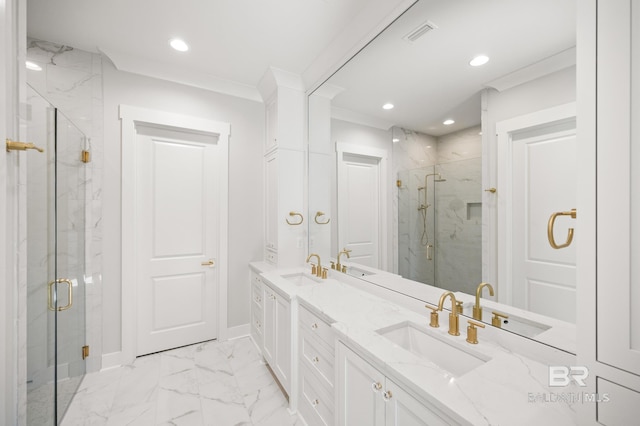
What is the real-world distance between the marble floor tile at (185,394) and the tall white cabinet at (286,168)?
3.28ft

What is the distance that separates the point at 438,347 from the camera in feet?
3.99

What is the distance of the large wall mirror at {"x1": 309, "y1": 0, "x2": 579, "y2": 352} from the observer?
1006 mm

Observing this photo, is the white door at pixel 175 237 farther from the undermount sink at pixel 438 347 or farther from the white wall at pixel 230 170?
the undermount sink at pixel 438 347

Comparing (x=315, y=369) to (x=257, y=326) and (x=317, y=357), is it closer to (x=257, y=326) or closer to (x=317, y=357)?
(x=317, y=357)

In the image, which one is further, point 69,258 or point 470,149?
point 69,258

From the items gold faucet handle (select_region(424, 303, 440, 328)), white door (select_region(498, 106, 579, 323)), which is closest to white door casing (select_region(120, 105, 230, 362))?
gold faucet handle (select_region(424, 303, 440, 328))

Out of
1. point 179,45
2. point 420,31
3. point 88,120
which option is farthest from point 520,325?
point 88,120

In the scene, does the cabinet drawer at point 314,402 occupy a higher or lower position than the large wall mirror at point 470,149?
lower

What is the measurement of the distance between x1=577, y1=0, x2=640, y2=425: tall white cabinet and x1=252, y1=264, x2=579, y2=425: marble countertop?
143mm

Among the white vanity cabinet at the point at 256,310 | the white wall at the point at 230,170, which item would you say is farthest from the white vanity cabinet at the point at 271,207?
the white vanity cabinet at the point at 256,310

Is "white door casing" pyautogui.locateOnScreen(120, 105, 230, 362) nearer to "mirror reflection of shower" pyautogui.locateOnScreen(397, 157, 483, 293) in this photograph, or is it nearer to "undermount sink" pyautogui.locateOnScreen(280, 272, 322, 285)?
"undermount sink" pyautogui.locateOnScreen(280, 272, 322, 285)

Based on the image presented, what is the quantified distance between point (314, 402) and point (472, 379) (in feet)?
3.31

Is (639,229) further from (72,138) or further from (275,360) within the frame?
(72,138)

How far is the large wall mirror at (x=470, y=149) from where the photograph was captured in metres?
1.01
